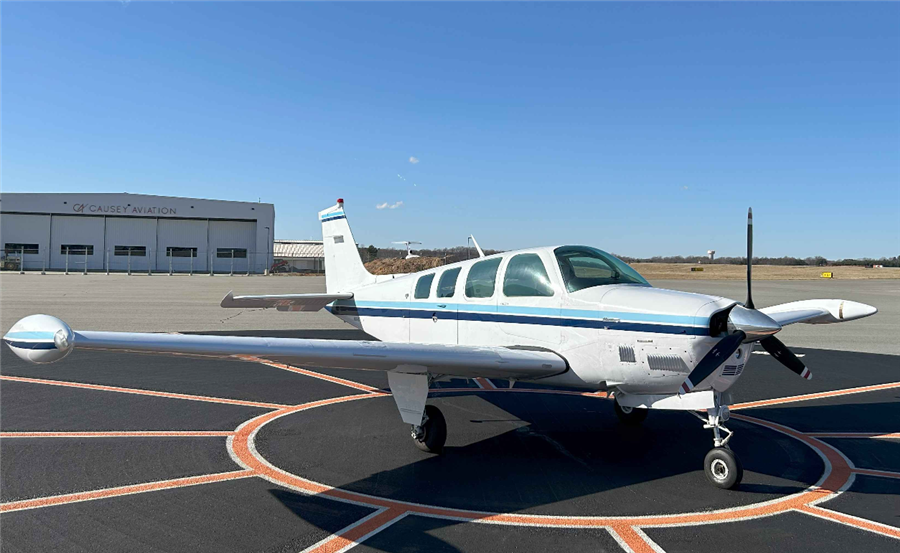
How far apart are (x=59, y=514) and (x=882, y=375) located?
1377 centimetres

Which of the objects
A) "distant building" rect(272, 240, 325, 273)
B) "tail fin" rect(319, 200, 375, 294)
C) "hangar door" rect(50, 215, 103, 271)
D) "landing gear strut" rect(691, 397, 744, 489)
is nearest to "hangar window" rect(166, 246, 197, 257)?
"hangar door" rect(50, 215, 103, 271)

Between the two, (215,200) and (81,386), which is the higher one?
(215,200)

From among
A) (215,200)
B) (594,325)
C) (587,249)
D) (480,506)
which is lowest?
(480,506)

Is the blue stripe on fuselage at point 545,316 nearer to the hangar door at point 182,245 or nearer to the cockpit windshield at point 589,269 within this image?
the cockpit windshield at point 589,269

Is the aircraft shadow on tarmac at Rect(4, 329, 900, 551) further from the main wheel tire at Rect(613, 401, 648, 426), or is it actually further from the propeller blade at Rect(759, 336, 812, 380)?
the propeller blade at Rect(759, 336, 812, 380)

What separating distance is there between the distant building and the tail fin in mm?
68802

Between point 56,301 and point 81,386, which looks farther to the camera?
point 56,301

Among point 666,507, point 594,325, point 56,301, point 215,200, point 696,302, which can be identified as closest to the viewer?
point 666,507

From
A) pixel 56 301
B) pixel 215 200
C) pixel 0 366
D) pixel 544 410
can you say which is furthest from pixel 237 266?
pixel 544 410

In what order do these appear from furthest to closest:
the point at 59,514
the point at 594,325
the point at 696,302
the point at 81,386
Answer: the point at 81,386, the point at 594,325, the point at 696,302, the point at 59,514

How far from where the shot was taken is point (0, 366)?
35.1 feet

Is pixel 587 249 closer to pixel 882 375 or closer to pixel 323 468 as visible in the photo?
pixel 323 468

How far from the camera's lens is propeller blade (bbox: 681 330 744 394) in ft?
17.0

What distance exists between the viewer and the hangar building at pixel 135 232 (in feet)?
201
